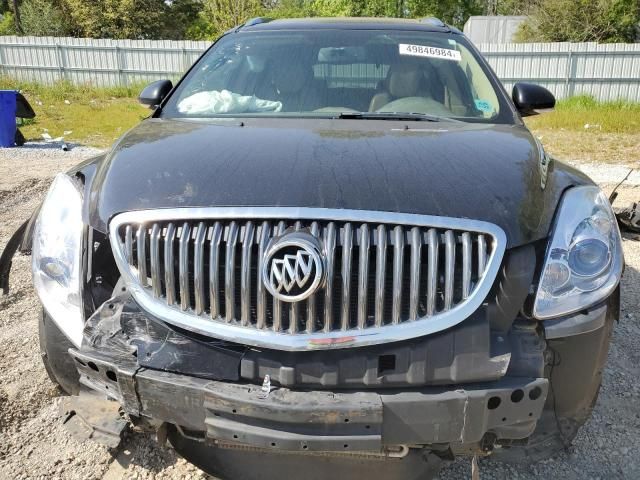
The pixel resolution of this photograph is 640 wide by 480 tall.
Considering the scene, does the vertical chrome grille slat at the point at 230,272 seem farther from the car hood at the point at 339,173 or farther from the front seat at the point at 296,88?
the front seat at the point at 296,88

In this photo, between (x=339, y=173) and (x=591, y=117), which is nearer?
(x=339, y=173)

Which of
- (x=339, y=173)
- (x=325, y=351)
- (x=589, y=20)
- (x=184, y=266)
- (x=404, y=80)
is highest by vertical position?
(x=589, y=20)

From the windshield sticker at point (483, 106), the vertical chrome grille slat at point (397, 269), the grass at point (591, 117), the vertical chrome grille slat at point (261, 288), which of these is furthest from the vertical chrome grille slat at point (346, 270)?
the grass at point (591, 117)

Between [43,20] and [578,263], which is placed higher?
[43,20]

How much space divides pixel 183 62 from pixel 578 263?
18.4m

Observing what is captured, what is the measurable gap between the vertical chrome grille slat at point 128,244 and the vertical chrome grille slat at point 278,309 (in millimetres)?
482

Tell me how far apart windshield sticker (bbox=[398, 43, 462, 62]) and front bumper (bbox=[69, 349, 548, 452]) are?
2201mm

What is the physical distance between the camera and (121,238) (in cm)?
184

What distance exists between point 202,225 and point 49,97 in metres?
17.7

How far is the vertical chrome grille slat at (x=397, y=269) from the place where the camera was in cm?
169

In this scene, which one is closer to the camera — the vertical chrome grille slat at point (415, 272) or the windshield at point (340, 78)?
the vertical chrome grille slat at point (415, 272)

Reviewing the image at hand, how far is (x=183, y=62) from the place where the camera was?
18484 mm

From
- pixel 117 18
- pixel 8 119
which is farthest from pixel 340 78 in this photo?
pixel 117 18

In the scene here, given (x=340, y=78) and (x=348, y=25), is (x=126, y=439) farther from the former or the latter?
(x=348, y=25)
